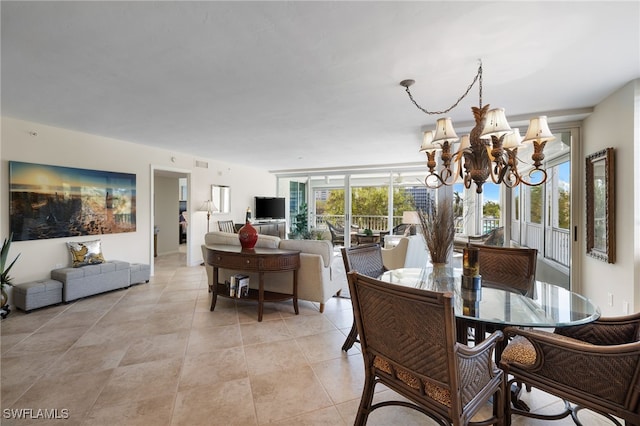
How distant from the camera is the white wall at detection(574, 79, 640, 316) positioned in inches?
99.4

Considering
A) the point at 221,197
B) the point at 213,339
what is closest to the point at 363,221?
the point at 221,197

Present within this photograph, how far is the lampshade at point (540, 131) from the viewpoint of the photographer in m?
2.00

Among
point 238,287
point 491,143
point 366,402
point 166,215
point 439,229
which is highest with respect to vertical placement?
point 491,143

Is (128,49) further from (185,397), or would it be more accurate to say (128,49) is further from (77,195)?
(77,195)

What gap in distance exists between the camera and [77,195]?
4.24m

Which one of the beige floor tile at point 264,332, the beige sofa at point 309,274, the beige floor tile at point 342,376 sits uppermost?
the beige sofa at point 309,274

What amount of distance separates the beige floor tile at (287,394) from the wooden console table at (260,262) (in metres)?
1.17

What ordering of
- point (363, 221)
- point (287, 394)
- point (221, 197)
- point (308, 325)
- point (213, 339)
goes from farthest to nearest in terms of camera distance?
point (363, 221), point (221, 197), point (308, 325), point (213, 339), point (287, 394)

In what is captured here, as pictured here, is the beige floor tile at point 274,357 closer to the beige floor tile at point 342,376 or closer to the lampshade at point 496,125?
the beige floor tile at point 342,376

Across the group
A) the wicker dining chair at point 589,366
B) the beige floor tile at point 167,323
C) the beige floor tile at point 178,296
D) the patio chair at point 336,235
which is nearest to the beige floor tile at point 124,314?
the beige floor tile at point 167,323

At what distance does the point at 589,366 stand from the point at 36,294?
5.17 meters

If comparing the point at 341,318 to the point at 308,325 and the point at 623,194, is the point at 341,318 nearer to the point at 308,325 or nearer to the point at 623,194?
the point at 308,325

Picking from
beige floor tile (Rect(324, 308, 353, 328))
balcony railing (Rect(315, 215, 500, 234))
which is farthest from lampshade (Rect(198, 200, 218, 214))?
beige floor tile (Rect(324, 308, 353, 328))

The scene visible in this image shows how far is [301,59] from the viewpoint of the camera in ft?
7.18
